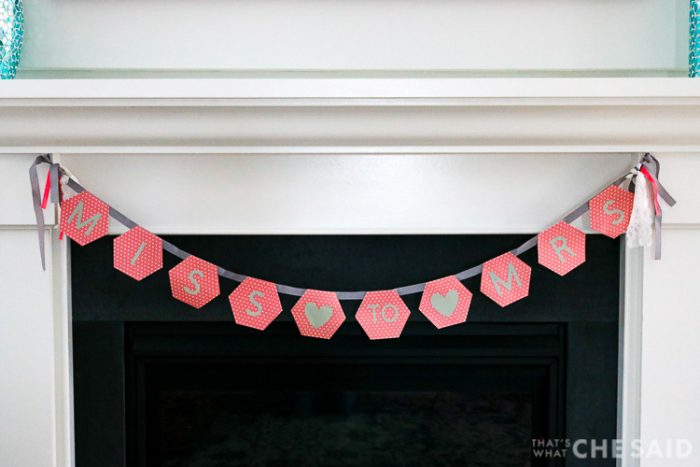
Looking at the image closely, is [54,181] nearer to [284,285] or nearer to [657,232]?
[284,285]

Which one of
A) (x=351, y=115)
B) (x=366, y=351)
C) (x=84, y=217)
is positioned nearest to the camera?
(x=351, y=115)

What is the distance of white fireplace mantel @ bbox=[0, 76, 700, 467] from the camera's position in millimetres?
977

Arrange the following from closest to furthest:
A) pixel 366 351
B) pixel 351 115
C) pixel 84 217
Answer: pixel 351 115 → pixel 84 217 → pixel 366 351

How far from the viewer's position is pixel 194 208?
108 centimetres

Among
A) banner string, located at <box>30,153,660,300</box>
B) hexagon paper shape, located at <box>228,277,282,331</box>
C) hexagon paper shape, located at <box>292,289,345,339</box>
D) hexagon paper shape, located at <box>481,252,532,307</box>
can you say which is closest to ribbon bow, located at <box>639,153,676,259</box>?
banner string, located at <box>30,153,660,300</box>

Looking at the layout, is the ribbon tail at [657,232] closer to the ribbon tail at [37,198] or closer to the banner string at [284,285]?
the banner string at [284,285]

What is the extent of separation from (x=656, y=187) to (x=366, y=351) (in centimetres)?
60

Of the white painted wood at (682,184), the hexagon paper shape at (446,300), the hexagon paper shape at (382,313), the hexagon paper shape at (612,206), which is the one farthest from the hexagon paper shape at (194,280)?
the white painted wood at (682,184)

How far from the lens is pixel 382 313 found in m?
1.09

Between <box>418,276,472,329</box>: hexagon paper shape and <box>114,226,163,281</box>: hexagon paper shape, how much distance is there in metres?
0.49

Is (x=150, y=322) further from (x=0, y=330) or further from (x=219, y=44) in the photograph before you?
(x=219, y=44)

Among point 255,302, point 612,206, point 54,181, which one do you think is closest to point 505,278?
point 612,206

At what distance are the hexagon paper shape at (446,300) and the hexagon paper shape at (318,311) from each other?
155 millimetres

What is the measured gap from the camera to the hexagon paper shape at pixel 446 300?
1.08 meters
